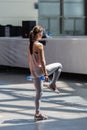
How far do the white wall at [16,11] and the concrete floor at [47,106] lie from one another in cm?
785

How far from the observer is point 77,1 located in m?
23.2

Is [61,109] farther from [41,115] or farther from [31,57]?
[31,57]

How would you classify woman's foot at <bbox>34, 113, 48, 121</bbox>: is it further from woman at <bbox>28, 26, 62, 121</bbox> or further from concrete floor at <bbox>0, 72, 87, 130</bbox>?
woman at <bbox>28, 26, 62, 121</bbox>

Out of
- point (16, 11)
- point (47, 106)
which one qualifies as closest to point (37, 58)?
point (47, 106)

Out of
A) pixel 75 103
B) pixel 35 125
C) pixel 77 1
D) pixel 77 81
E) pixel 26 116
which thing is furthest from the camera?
pixel 77 1

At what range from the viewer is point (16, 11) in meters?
22.0

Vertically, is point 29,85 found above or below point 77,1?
below

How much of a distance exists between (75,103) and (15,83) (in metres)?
3.76

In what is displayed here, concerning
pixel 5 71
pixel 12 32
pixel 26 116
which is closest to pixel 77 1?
pixel 12 32

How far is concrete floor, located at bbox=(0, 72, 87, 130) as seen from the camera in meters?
7.98

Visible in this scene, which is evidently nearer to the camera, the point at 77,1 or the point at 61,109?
the point at 61,109

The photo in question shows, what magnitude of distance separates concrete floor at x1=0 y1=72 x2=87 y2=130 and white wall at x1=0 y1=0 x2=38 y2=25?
309 inches

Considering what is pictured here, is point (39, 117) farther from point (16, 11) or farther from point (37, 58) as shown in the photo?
point (16, 11)

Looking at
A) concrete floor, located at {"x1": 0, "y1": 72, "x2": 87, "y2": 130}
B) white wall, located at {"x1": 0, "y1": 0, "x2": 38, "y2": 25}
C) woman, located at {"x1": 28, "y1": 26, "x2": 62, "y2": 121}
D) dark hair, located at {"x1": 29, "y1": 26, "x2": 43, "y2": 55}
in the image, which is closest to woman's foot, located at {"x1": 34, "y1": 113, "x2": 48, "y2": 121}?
concrete floor, located at {"x1": 0, "y1": 72, "x2": 87, "y2": 130}
